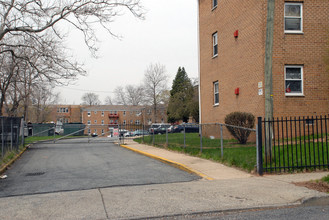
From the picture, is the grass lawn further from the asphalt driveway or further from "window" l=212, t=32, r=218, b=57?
"window" l=212, t=32, r=218, b=57

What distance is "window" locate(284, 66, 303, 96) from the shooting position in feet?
51.4

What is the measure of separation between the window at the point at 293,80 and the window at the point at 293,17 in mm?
1898

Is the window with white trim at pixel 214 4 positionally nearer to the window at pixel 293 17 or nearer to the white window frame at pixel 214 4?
the white window frame at pixel 214 4

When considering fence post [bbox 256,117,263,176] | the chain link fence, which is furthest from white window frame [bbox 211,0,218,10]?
fence post [bbox 256,117,263,176]

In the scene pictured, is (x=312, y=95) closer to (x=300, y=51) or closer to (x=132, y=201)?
(x=300, y=51)

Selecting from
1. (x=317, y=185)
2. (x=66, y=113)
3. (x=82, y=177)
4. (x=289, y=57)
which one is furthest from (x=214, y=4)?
(x=66, y=113)

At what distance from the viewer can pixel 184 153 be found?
14.8m

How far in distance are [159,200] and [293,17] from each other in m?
12.9

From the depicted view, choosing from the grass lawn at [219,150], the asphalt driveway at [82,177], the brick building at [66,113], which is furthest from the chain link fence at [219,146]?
the brick building at [66,113]

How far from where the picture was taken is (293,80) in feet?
51.5

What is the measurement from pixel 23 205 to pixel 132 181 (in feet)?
10.1

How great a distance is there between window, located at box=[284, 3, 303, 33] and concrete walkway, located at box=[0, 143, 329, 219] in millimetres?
9574

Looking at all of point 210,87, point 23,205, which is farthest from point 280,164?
point 210,87

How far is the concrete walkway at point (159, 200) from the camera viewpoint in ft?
19.3
